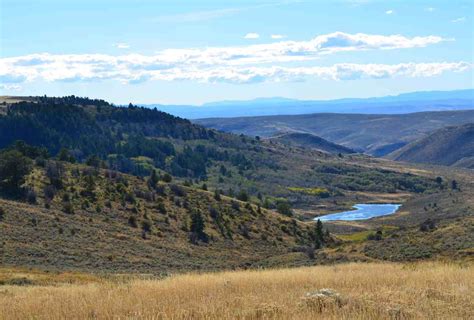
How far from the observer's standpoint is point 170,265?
41250mm

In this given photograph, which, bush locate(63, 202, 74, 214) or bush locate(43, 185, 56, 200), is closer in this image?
bush locate(63, 202, 74, 214)

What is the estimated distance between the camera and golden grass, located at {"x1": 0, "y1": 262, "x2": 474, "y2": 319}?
9.38 meters

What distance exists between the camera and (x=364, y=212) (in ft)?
437

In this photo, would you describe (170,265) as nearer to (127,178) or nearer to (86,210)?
(86,210)

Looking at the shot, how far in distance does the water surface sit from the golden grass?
108443 millimetres

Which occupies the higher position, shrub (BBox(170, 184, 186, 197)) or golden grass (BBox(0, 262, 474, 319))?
golden grass (BBox(0, 262, 474, 319))

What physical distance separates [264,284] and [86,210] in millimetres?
46739

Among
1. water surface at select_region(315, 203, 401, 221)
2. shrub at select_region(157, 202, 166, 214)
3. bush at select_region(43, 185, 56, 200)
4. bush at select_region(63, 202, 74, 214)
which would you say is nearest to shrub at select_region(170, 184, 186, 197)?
shrub at select_region(157, 202, 166, 214)

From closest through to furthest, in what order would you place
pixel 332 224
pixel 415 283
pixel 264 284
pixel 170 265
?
pixel 415 283, pixel 264 284, pixel 170 265, pixel 332 224

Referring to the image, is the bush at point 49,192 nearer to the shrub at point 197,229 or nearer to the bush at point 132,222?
the bush at point 132,222

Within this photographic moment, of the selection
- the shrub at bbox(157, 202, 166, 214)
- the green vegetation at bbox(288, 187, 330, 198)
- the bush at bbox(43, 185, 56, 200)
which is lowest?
the green vegetation at bbox(288, 187, 330, 198)

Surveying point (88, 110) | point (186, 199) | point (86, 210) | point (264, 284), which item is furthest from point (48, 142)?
point (264, 284)

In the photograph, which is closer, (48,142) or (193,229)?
(193,229)

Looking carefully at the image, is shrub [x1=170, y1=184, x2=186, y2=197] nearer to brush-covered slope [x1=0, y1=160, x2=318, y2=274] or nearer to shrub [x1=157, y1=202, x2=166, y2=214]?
brush-covered slope [x1=0, y1=160, x2=318, y2=274]
